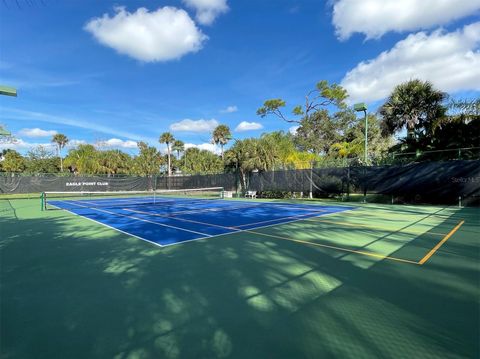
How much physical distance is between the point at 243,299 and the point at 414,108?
52.8 ft

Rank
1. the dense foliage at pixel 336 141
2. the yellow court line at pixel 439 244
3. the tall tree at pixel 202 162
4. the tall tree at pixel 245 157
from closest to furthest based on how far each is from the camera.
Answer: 1. the yellow court line at pixel 439 244
2. the dense foliage at pixel 336 141
3. the tall tree at pixel 245 157
4. the tall tree at pixel 202 162

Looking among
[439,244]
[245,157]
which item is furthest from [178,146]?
[439,244]

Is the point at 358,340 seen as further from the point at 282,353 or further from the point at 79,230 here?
the point at 79,230

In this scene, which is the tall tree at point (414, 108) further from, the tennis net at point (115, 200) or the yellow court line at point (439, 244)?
the tennis net at point (115, 200)

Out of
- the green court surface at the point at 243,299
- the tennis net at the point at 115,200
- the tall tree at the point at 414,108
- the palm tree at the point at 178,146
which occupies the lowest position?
the green court surface at the point at 243,299

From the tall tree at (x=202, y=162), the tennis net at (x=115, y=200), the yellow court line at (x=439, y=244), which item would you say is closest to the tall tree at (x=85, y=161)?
the tall tree at (x=202, y=162)

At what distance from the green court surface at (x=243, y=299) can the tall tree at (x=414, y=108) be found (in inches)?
425

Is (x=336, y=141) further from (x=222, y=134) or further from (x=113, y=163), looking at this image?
(x=113, y=163)

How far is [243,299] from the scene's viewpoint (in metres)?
3.36

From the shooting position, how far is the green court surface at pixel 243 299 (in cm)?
245

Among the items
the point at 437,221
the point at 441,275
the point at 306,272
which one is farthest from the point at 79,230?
the point at 437,221

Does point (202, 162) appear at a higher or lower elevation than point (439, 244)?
higher

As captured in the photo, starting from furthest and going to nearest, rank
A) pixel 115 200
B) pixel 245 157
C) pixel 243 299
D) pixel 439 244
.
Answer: pixel 245 157, pixel 115 200, pixel 439 244, pixel 243 299

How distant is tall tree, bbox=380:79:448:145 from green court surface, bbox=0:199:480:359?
1079 centimetres
